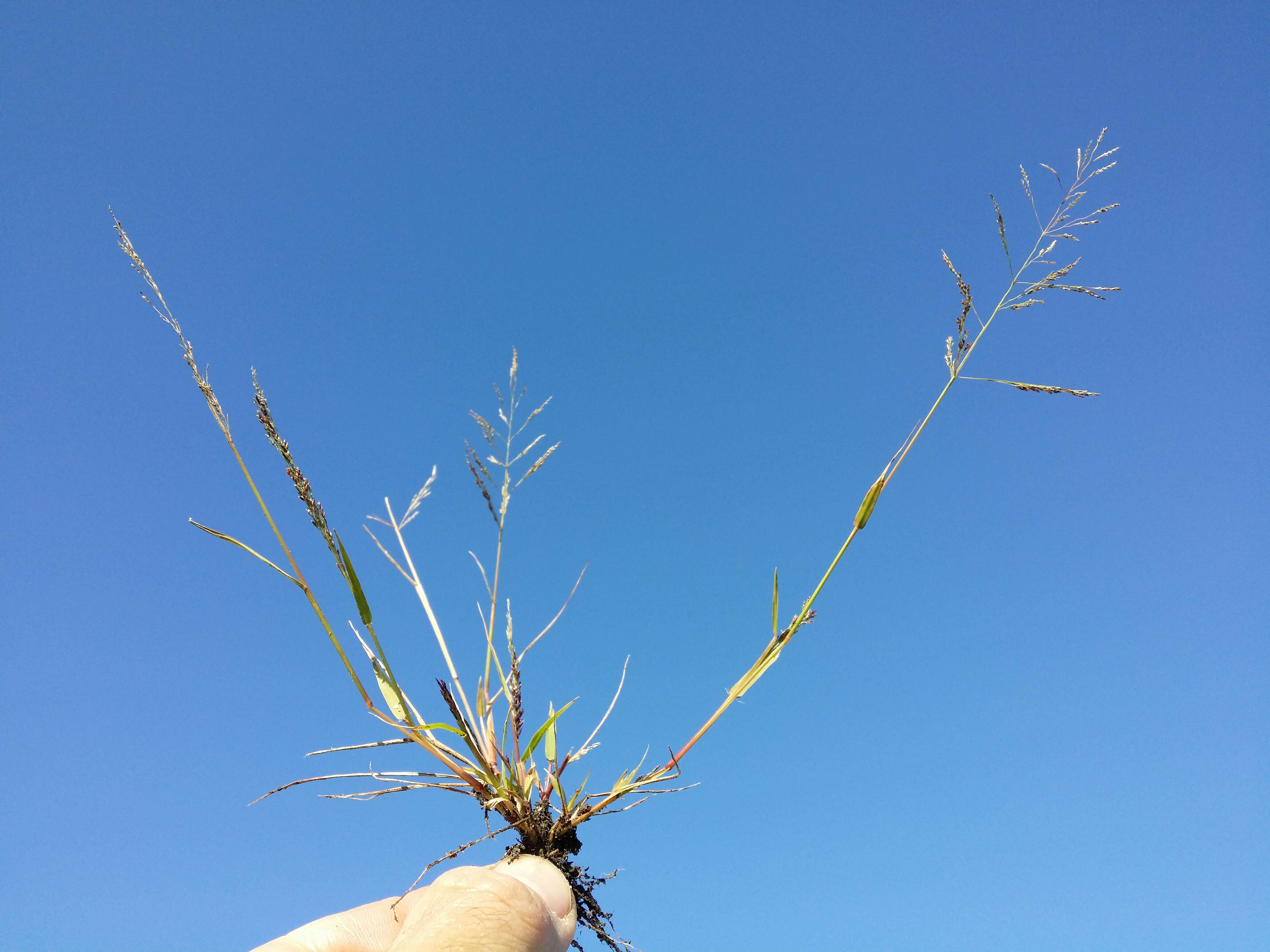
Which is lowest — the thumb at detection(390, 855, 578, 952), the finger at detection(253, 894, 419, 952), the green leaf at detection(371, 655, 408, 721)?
the thumb at detection(390, 855, 578, 952)

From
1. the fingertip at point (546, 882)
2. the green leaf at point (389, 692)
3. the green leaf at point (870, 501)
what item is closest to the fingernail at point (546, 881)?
the fingertip at point (546, 882)

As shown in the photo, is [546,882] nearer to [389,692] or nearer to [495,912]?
[495,912]

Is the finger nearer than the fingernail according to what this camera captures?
No

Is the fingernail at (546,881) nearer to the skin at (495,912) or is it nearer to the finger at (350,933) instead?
the skin at (495,912)

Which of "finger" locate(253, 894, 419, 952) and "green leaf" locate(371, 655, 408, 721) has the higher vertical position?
"green leaf" locate(371, 655, 408, 721)

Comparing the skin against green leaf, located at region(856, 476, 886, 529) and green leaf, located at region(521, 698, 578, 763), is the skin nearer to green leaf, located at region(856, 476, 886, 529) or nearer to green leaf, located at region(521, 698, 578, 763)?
green leaf, located at region(521, 698, 578, 763)

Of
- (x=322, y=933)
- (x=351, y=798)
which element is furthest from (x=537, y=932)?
(x=322, y=933)

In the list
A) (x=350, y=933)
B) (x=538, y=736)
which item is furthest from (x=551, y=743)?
(x=350, y=933)

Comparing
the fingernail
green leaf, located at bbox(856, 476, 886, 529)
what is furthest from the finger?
green leaf, located at bbox(856, 476, 886, 529)
